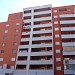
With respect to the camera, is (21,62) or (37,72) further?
(21,62)

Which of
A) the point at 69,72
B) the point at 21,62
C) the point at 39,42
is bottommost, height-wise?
the point at 69,72

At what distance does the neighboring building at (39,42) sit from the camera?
41.3 meters

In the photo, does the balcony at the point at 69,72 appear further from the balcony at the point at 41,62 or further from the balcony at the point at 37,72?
the balcony at the point at 41,62

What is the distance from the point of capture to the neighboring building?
136 ft

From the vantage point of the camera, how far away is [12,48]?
46281mm

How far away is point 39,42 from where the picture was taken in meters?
47.0

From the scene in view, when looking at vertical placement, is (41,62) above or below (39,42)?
below

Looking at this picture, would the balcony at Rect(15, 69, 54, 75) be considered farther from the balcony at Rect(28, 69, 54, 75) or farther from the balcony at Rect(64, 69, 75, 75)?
the balcony at Rect(64, 69, 75, 75)

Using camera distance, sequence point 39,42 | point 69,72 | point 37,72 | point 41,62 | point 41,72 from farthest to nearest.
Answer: point 39,42 → point 41,62 → point 37,72 → point 41,72 → point 69,72

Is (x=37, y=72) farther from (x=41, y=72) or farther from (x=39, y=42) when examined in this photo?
(x=39, y=42)

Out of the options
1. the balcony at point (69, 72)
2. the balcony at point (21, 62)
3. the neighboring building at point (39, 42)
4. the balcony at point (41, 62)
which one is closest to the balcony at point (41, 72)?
the neighboring building at point (39, 42)

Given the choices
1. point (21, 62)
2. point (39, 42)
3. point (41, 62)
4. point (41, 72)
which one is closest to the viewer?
point (41, 72)

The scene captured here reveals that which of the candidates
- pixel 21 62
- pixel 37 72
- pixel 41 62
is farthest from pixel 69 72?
pixel 21 62

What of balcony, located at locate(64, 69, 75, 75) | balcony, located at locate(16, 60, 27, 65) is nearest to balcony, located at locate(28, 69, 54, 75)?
balcony, located at locate(16, 60, 27, 65)
